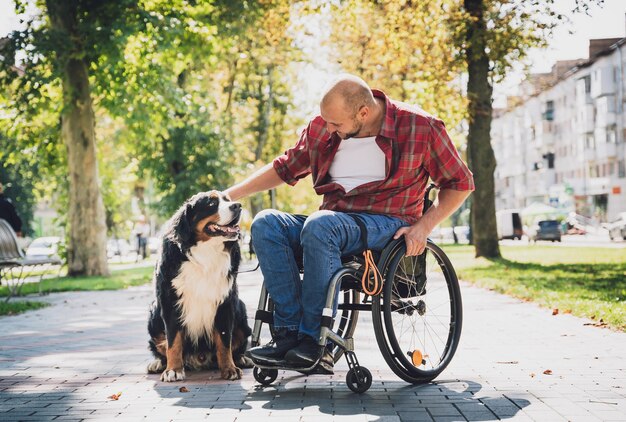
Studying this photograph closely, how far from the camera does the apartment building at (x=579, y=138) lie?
64500 millimetres

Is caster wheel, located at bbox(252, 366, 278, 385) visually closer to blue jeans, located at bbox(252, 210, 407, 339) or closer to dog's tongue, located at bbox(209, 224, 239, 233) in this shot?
blue jeans, located at bbox(252, 210, 407, 339)

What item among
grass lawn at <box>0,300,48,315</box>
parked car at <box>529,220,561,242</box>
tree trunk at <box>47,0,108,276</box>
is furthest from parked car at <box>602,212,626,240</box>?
grass lawn at <box>0,300,48,315</box>

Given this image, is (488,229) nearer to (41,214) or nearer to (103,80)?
(103,80)

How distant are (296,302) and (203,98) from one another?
1091 inches

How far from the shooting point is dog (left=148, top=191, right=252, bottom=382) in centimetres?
507

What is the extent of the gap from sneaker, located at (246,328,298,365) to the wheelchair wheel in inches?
17.9

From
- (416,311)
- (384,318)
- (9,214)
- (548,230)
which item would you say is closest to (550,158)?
(548,230)

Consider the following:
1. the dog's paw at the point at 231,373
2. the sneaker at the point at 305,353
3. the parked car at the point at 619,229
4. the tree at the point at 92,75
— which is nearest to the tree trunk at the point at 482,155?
the tree at the point at 92,75

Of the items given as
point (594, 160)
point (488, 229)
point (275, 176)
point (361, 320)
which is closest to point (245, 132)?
point (488, 229)

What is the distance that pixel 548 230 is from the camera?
45.6 meters

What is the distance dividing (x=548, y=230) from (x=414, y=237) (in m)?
42.7

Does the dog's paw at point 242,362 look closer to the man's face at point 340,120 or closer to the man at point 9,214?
the man's face at point 340,120

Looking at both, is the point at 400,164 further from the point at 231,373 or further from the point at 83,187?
the point at 83,187

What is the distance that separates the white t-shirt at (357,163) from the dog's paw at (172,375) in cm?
153
